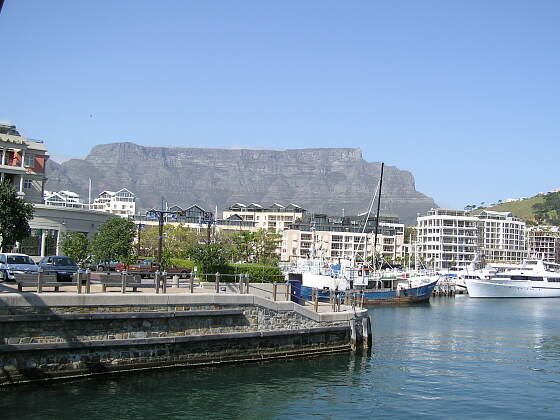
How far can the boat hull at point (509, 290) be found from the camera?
396 feet

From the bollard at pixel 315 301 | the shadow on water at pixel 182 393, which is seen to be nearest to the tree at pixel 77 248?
the bollard at pixel 315 301

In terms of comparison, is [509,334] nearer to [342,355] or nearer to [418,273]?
[342,355]

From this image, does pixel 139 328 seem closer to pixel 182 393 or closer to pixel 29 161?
pixel 182 393

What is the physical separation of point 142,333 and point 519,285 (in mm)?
107266

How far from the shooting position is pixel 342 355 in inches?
1448

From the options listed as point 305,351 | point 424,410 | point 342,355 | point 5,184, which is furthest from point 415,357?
point 5,184

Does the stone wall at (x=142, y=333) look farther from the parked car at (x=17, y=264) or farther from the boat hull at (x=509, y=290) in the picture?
the boat hull at (x=509, y=290)

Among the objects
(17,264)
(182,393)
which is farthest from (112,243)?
(182,393)

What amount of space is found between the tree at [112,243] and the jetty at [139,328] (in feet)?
99.8

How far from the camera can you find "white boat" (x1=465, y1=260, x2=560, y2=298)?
121 metres

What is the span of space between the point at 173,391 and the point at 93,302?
485cm

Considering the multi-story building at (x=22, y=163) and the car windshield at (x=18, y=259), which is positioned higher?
the multi-story building at (x=22, y=163)

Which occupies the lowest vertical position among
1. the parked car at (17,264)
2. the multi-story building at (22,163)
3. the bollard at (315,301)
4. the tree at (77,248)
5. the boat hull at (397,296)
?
the boat hull at (397,296)

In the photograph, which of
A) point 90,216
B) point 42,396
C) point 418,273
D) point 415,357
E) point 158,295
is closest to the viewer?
point 42,396
